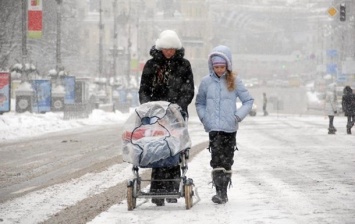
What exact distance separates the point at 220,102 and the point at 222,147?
0.52 m

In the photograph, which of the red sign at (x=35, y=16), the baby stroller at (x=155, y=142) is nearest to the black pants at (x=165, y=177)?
the baby stroller at (x=155, y=142)

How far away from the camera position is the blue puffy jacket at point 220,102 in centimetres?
1078

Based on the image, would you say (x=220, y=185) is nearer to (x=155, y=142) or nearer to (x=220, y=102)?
(x=220, y=102)

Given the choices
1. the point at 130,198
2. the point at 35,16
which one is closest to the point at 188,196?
the point at 130,198

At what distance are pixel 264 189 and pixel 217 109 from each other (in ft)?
6.29

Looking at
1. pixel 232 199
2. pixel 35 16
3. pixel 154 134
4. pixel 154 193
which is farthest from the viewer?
pixel 35 16

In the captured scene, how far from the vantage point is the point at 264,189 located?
1230cm

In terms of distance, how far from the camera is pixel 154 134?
1006 cm

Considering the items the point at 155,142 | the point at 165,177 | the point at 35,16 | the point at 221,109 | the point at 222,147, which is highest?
the point at 35,16

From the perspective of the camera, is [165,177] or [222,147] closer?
[165,177]

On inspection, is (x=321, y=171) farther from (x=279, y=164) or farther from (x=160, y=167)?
(x=160, y=167)

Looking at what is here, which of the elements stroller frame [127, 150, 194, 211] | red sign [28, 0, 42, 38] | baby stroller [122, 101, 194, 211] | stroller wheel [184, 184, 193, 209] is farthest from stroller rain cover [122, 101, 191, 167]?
red sign [28, 0, 42, 38]

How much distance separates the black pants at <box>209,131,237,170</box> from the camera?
10.9 m

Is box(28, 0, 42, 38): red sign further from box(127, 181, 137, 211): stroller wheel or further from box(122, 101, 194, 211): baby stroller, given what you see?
box(127, 181, 137, 211): stroller wheel
